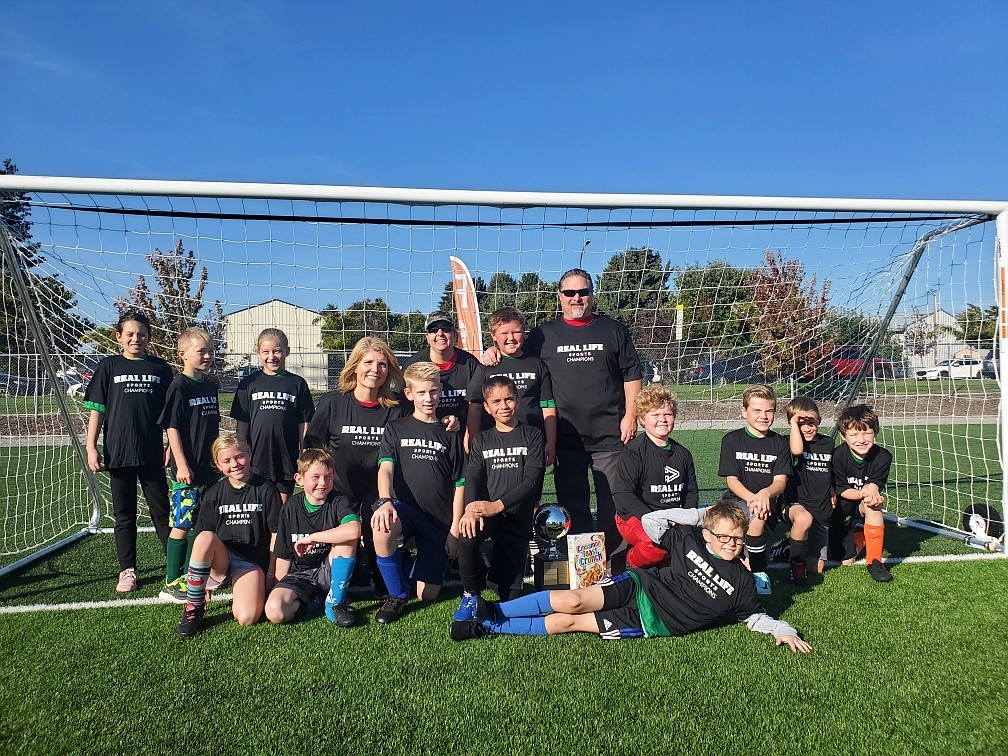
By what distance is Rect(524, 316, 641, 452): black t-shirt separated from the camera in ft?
14.9

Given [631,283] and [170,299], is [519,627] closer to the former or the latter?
[631,283]

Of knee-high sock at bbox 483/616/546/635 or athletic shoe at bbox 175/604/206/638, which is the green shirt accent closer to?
knee-high sock at bbox 483/616/546/635

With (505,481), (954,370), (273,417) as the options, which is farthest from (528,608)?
(954,370)

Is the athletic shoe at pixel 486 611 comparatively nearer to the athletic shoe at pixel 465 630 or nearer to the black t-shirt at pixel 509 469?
the athletic shoe at pixel 465 630

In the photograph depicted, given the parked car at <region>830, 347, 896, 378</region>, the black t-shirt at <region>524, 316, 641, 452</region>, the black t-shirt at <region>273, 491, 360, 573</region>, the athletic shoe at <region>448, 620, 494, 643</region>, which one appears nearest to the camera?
the athletic shoe at <region>448, 620, 494, 643</region>

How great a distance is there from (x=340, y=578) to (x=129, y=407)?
6.49 feet

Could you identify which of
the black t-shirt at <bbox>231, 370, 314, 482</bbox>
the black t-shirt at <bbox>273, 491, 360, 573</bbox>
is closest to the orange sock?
the black t-shirt at <bbox>273, 491, 360, 573</bbox>

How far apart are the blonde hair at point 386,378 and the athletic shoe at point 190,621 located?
61.8 inches

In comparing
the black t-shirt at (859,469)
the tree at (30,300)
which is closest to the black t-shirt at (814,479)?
the black t-shirt at (859,469)

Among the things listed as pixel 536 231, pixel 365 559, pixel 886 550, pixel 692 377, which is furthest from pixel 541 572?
pixel 692 377

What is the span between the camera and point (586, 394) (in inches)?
179

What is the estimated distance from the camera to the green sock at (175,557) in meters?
4.10

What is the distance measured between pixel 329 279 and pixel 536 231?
1.70 m

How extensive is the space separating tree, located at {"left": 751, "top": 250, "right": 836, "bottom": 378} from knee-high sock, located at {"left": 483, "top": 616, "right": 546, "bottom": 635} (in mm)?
4200
